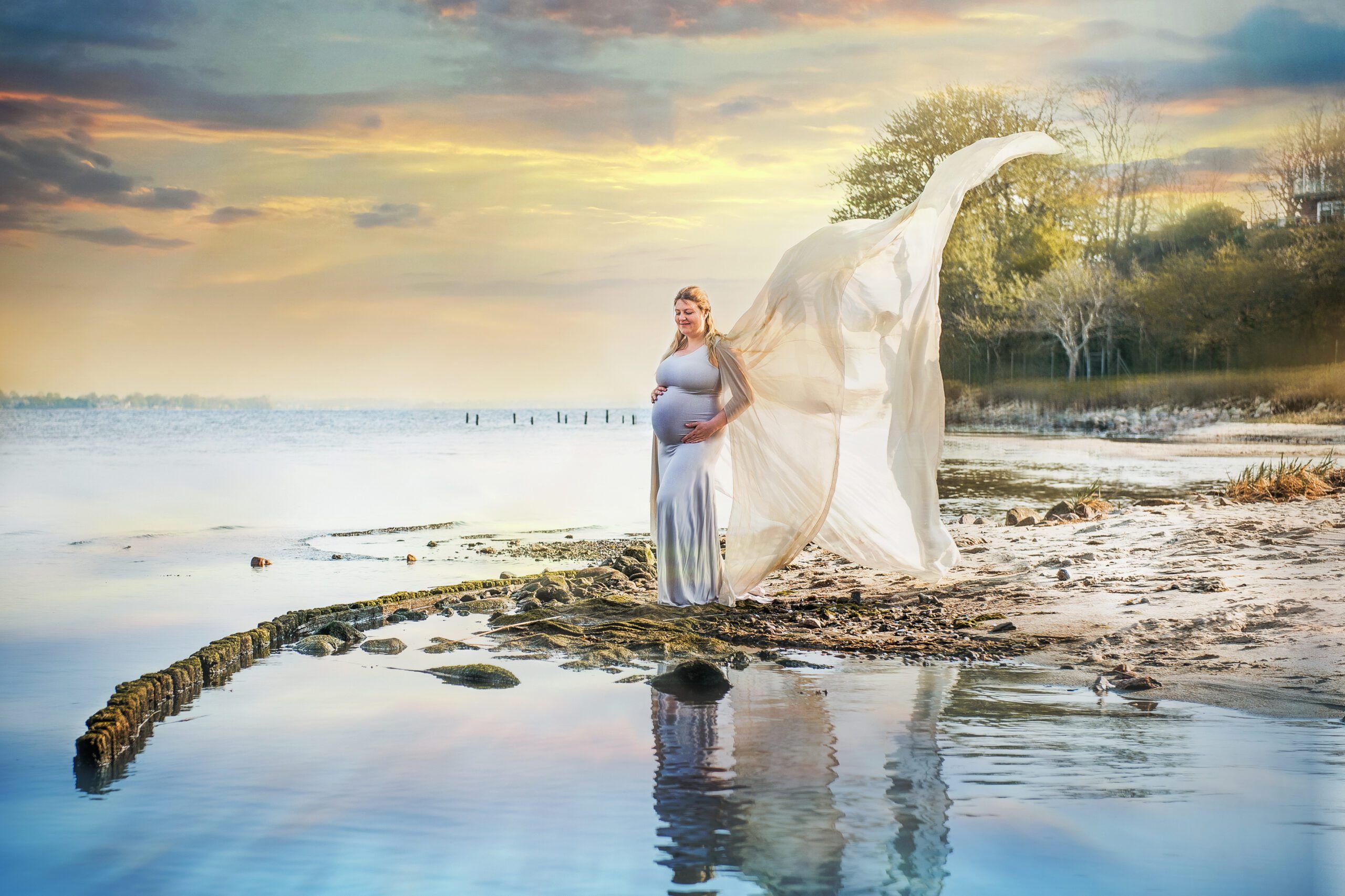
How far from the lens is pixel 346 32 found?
50.1 m

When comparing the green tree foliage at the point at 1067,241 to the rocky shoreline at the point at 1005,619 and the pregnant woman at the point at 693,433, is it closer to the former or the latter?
the rocky shoreline at the point at 1005,619

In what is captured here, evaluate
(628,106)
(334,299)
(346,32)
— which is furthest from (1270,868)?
(334,299)

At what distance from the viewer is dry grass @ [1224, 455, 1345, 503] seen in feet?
38.8

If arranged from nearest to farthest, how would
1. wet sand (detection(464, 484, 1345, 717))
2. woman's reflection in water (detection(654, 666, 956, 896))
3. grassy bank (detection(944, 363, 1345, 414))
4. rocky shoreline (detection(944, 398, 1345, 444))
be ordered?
woman's reflection in water (detection(654, 666, 956, 896)), wet sand (detection(464, 484, 1345, 717)), rocky shoreline (detection(944, 398, 1345, 444)), grassy bank (detection(944, 363, 1345, 414))

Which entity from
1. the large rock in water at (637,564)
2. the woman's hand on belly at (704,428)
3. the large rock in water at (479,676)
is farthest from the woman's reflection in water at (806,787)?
the large rock in water at (637,564)

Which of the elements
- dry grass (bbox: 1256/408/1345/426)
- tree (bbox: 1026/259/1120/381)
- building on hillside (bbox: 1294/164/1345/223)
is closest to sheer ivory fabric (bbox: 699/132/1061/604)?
dry grass (bbox: 1256/408/1345/426)

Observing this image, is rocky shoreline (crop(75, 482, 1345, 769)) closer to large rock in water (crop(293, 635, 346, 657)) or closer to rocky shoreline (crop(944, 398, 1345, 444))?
large rock in water (crop(293, 635, 346, 657))

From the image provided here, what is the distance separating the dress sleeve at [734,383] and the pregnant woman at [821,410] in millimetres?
12

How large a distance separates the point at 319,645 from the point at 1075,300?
1462 inches

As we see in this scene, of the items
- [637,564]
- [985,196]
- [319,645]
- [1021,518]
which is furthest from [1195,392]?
[319,645]

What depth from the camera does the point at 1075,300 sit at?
128 feet

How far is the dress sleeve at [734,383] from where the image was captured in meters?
7.70

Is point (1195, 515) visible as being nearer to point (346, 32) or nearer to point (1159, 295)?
point (1159, 295)

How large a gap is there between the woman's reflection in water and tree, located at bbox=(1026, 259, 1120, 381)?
1424 inches
